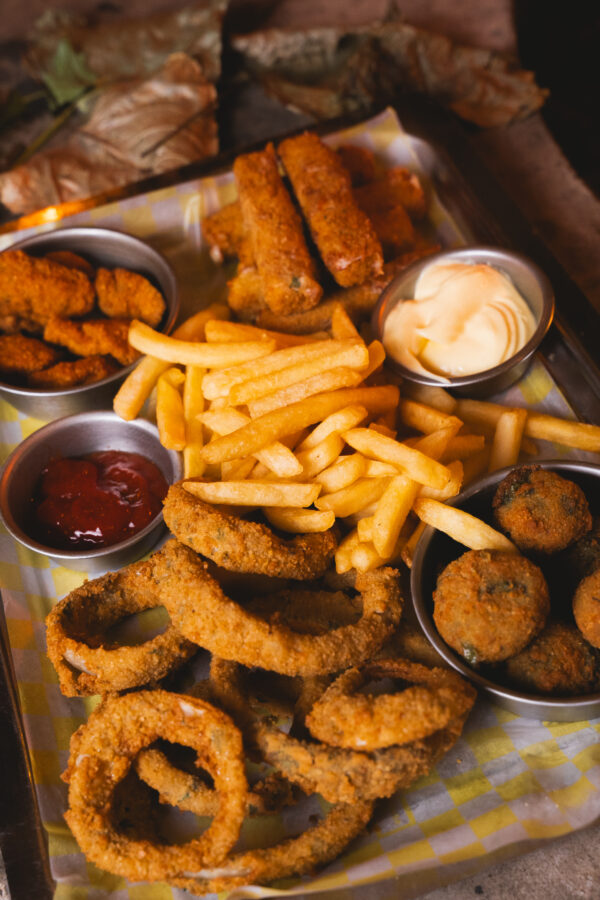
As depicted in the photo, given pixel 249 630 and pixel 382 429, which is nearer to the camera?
pixel 249 630

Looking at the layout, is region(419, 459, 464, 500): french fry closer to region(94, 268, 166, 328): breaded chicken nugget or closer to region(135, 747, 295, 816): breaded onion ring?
region(135, 747, 295, 816): breaded onion ring

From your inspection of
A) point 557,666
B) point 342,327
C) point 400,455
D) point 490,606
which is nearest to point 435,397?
point 342,327

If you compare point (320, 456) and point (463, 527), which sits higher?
point (320, 456)

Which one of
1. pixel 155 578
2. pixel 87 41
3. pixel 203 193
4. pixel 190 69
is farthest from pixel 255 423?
pixel 87 41

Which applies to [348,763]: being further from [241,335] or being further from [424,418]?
[241,335]

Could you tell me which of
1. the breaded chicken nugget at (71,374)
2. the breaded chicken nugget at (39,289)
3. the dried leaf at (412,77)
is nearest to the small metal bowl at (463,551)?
the breaded chicken nugget at (71,374)

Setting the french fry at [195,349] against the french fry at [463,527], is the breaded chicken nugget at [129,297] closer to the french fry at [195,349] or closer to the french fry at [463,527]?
the french fry at [195,349]
